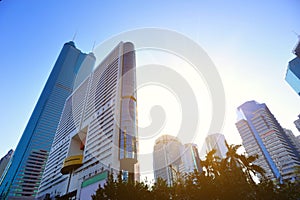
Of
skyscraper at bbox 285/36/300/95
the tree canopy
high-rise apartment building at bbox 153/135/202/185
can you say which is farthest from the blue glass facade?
the tree canopy

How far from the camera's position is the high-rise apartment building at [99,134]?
51656mm

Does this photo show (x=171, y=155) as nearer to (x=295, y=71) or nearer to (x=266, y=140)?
(x=266, y=140)

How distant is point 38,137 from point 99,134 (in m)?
82.2

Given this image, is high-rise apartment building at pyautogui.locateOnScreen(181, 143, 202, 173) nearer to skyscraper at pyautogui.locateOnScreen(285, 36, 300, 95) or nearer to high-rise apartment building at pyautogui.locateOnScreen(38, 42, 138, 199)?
skyscraper at pyautogui.locateOnScreen(285, 36, 300, 95)

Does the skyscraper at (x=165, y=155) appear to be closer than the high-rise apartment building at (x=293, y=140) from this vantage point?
No

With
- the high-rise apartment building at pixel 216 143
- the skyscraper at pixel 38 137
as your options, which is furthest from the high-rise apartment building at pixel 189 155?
the skyscraper at pixel 38 137

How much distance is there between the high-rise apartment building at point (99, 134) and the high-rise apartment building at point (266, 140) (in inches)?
3383

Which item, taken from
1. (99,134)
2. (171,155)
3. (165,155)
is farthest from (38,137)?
(171,155)

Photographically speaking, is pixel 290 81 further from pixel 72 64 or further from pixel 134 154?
pixel 72 64

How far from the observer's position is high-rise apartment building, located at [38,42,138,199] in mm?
51656

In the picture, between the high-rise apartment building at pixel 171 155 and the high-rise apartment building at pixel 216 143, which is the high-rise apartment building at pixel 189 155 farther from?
the high-rise apartment building at pixel 216 143

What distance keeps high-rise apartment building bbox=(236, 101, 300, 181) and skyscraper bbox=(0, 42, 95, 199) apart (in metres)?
141

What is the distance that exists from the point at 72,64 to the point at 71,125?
86.3 meters

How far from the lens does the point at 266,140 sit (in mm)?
109000
